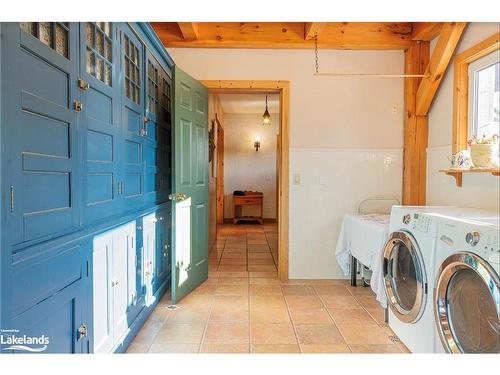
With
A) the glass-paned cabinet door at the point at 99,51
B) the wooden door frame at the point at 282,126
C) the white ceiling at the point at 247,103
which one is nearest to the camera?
the glass-paned cabinet door at the point at 99,51

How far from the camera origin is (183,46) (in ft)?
9.98

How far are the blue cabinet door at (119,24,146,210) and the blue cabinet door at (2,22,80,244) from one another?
0.56 metres

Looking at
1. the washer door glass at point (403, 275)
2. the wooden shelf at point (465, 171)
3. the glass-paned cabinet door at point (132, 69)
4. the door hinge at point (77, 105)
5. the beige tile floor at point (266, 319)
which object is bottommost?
the beige tile floor at point (266, 319)

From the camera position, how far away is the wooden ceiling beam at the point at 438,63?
7.92 feet

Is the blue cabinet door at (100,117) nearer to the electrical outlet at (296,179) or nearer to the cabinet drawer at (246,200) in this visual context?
the electrical outlet at (296,179)

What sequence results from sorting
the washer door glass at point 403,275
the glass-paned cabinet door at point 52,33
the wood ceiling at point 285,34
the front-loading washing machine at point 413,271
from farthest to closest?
the wood ceiling at point 285,34 < the washer door glass at point 403,275 < the front-loading washing machine at point 413,271 < the glass-paned cabinet door at point 52,33

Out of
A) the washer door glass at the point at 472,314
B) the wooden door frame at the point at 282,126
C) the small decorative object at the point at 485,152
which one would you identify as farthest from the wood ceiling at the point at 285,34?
the washer door glass at the point at 472,314

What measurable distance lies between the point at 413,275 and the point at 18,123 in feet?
6.05

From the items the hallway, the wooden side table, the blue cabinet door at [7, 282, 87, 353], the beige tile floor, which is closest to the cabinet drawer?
the wooden side table

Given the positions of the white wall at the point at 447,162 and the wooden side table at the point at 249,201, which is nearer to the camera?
the white wall at the point at 447,162

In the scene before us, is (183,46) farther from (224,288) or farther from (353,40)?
(224,288)

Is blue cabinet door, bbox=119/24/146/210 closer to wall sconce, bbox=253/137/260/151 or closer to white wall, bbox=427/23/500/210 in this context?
white wall, bbox=427/23/500/210

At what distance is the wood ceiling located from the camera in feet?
9.72

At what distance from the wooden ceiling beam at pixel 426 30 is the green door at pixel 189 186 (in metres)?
1.94
